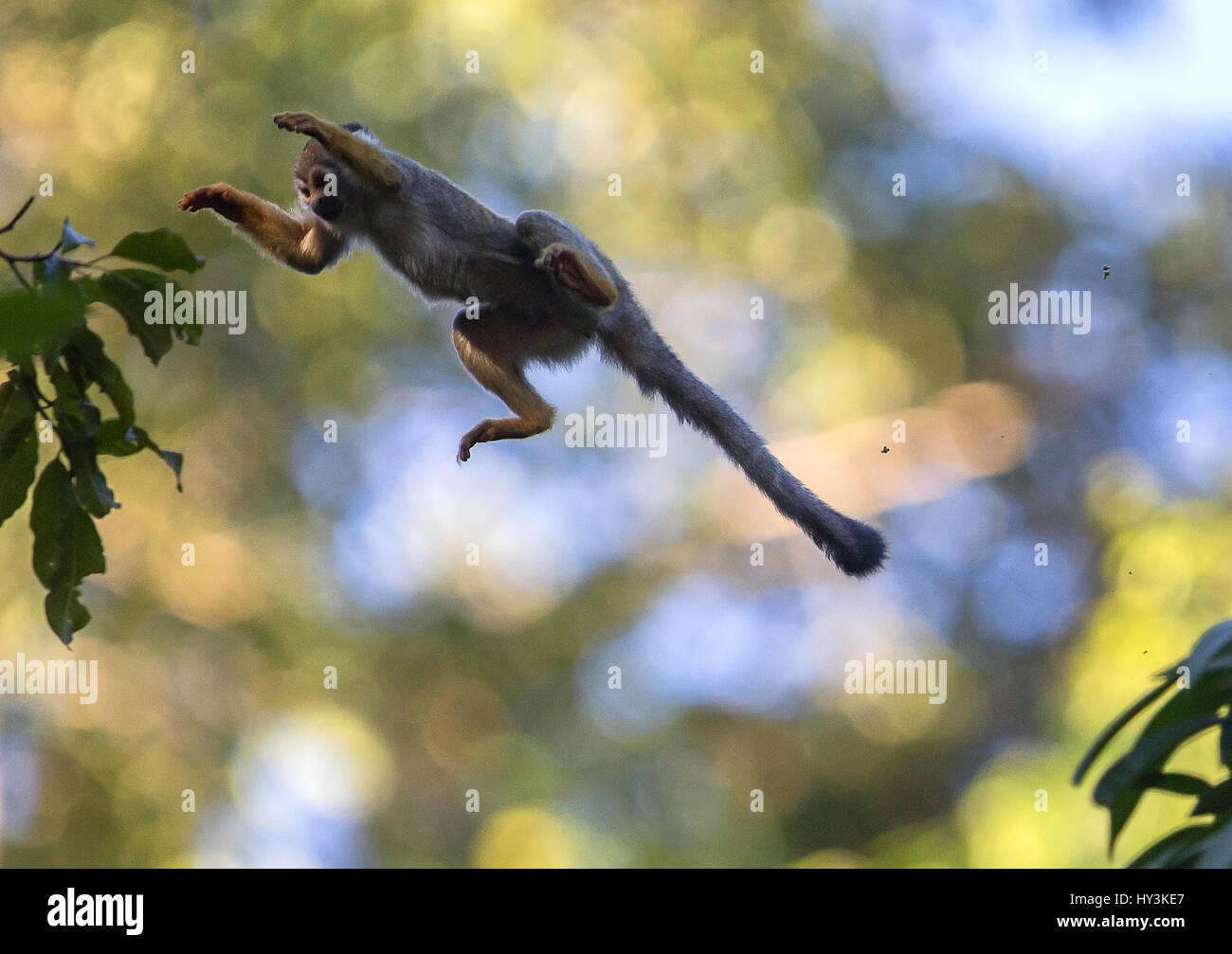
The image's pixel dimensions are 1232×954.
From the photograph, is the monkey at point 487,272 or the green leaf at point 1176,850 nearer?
the green leaf at point 1176,850

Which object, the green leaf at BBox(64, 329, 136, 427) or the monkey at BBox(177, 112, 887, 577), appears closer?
the green leaf at BBox(64, 329, 136, 427)

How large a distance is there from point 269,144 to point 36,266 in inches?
342

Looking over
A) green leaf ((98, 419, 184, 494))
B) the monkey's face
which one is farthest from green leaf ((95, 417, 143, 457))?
the monkey's face

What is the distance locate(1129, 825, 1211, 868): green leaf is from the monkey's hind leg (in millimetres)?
2362

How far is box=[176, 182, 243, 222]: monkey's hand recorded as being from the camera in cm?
375

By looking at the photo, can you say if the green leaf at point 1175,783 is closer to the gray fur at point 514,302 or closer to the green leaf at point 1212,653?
the green leaf at point 1212,653

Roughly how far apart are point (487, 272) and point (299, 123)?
1034 mm

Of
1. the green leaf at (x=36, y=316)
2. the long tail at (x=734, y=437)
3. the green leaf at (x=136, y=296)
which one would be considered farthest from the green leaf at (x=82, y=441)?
the green leaf at (x=36, y=316)

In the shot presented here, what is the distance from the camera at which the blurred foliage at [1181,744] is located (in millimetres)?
2783

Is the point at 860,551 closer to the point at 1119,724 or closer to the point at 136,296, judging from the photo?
the point at 1119,724

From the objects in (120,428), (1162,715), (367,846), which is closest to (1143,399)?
(367,846)

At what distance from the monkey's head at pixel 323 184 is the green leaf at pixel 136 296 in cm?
90

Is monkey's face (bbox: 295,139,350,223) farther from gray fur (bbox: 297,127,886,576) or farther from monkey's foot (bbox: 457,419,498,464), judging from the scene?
monkey's foot (bbox: 457,419,498,464)

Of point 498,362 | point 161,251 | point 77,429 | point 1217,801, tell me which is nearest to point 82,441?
point 77,429
